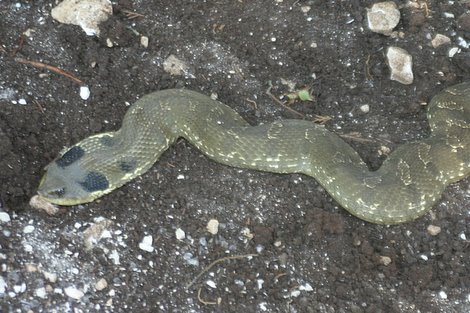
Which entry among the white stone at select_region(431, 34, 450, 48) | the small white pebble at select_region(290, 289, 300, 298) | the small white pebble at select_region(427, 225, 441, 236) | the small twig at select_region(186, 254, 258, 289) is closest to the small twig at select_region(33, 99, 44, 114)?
the small twig at select_region(186, 254, 258, 289)

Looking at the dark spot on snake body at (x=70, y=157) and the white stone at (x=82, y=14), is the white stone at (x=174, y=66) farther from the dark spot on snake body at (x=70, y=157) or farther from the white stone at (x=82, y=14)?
the dark spot on snake body at (x=70, y=157)

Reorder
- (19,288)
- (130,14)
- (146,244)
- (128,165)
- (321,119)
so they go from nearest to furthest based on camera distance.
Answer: (19,288) → (146,244) → (128,165) → (321,119) → (130,14)

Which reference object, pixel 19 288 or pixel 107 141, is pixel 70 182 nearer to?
pixel 107 141

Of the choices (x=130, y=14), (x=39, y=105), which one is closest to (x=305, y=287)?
(x=39, y=105)

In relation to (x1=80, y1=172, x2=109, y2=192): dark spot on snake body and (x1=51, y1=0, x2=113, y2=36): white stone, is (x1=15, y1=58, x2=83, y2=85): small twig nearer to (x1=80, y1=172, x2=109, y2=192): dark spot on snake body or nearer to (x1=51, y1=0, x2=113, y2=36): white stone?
(x1=51, y1=0, x2=113, y2=36): white stone

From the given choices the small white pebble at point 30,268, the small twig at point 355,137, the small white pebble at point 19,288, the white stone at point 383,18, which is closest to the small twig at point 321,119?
the small twig at point 355,137

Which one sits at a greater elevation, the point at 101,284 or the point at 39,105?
the point at 39,105

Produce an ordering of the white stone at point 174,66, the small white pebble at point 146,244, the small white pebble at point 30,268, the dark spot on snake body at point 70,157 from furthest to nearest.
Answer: the white stone at point 174,66
the dark spot on snake body at point 70,157
the small white pebble at point 146,244
the small white pebble at point 30,268

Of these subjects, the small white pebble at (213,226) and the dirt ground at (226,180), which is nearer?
the dirt ground at (226,180)
